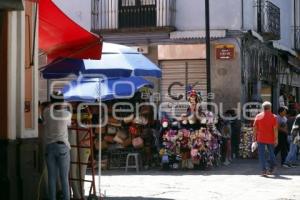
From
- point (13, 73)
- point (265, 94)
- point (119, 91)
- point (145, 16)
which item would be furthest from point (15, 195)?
point (265, 94)

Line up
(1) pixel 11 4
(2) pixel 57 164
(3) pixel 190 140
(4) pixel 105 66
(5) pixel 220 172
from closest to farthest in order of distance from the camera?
(1) pixel 11 4, (2) pixel 57 164, (4) pixel 105 66, (5) pixel 220 172, (3) pixel 190 140

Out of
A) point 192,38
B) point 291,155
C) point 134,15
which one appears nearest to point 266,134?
point 291,155

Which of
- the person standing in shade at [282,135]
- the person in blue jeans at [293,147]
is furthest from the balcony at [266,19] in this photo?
the person in blue jeans at [293,147]

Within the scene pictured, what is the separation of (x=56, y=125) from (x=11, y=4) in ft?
6.40

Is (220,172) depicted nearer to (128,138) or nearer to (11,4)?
(128,138)

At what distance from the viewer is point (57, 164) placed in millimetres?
9648

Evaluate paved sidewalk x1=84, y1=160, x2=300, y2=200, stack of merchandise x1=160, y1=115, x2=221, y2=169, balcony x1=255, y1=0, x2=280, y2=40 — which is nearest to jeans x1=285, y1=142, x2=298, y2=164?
paved sidewalk x1=84, y1=160, x2=300, y2=200

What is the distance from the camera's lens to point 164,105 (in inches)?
803

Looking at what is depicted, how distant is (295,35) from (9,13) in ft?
73.3

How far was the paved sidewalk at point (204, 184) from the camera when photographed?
37.8 feet

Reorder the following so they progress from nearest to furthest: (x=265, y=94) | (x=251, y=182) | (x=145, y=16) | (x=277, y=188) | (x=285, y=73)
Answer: (x=277, y=188) → (x=251, y=182) → (x=145, y=16) → (x=265, y=94) → (x=285, y=73)

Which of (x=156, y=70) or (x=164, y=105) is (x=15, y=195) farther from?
(x=164, y=105)

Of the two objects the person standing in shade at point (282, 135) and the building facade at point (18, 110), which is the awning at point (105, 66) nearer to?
the building facade at point (18, 110)

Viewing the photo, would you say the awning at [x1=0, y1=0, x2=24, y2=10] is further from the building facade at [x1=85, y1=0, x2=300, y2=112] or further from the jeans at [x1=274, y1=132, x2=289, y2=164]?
the building facade at [x1=85, y1=0, x2=300, y2=112]
